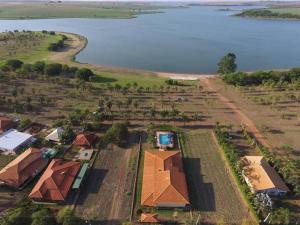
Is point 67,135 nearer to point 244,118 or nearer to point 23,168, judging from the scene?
point 23,168

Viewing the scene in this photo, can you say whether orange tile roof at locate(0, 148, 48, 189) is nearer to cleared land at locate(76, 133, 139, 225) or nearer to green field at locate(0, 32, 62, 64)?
cleared land at locate(76, 133, 139, 225)

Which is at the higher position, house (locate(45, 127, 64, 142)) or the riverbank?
house (locate(45, 127, 64, 142))

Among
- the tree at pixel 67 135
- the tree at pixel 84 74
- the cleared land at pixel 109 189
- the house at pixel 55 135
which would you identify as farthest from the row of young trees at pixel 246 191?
the tree at pixel 84 74

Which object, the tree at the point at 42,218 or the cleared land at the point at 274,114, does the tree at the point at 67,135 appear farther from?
the cleared land at the point at 274,114

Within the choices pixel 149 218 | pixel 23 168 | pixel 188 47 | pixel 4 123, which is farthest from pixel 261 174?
pixel 188 47

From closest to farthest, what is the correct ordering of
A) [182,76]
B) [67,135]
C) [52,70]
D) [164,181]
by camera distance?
1. [164,181]
2. [67,135]
3. [52,70]
4. [182,76]

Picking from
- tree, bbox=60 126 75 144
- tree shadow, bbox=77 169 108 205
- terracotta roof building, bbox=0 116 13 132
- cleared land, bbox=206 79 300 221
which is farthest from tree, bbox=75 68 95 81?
tree shadow, bbox=77 169 108 205
